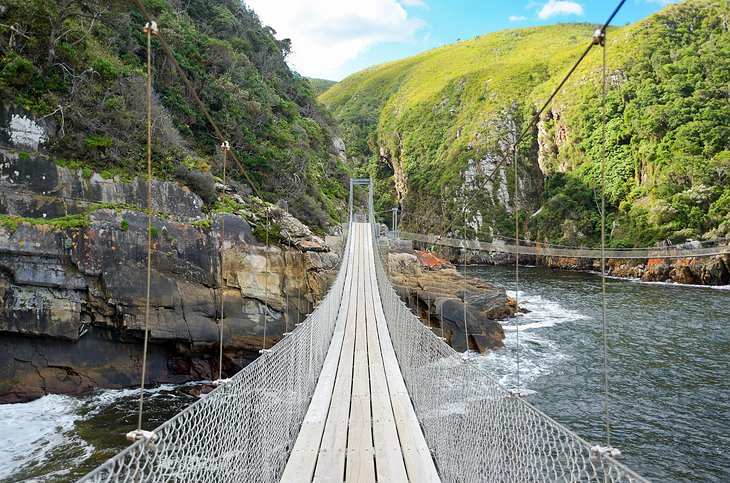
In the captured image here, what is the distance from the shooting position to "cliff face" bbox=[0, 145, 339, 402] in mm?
7703

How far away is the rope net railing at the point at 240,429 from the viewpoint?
192cm

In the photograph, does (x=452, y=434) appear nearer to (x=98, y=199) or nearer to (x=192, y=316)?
A: (x=192, y=316)

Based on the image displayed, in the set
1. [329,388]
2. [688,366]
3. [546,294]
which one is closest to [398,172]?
[546,294]

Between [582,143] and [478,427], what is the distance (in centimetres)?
3690

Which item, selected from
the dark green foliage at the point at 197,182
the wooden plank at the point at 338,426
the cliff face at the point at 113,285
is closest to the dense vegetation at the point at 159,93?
the dark green foliage at the point at 197,182

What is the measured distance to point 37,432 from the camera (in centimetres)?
652

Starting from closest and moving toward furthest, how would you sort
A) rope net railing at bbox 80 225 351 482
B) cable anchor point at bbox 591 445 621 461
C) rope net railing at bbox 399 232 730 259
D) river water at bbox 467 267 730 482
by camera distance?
cable anchor point at bbox 591 445 621 461
rope net railing at bbox 80 225 351 482
river water at bbox 467 267 730 482
rope net railing at bbox 399 232 730 259

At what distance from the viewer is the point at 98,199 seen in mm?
8531

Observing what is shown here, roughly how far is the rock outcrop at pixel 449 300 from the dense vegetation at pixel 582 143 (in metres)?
4.50

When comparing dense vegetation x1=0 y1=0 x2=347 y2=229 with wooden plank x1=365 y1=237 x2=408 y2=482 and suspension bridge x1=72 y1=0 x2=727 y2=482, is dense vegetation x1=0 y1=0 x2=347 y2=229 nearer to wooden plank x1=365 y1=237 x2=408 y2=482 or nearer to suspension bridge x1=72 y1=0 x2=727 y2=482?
wooden plank x1=365 y1=237 x2=408 y2=482

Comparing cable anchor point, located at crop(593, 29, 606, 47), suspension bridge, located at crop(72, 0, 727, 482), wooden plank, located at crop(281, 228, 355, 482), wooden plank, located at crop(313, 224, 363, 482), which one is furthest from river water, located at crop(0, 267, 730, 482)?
cable anchor point, located at crop(593, 29, 606, 47)

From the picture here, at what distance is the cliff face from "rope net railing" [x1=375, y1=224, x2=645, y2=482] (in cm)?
519

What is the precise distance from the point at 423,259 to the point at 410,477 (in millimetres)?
14781

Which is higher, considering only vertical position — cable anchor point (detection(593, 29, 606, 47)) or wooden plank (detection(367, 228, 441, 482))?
cable anchor point (detection(593, 29, 606, 47))
